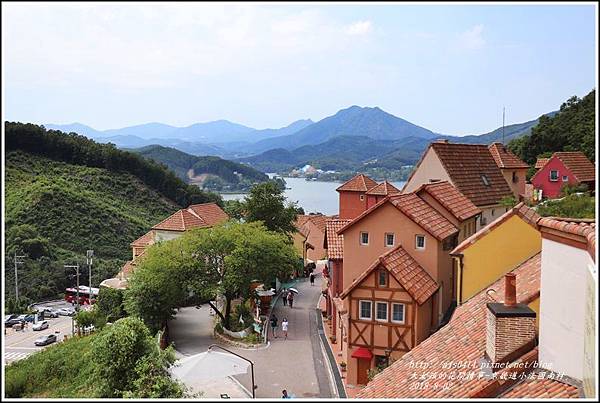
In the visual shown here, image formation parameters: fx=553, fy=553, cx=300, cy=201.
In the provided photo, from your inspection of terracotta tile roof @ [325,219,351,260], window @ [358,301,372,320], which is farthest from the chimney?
terracotta tile roof @ [325,219,351,260]

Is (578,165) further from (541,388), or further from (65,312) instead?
(65,312)

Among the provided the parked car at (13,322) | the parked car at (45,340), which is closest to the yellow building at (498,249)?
the parked car at (45,340)

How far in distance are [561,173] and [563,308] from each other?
2812 centimetres

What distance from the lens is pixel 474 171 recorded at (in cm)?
2416

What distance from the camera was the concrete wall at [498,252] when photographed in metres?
11.9

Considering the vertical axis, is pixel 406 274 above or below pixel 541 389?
below

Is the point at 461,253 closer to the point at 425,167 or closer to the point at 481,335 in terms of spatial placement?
the point at 481,335

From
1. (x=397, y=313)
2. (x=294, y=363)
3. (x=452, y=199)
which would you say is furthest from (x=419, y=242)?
(x=294, y=363)

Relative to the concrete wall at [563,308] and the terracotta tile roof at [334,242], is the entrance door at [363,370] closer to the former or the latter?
the terracotta tile roof at [334,242]

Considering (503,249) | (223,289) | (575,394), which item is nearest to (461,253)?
(503,249)

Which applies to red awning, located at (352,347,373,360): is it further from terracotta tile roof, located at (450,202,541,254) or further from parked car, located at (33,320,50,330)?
parked car, located at (33,320,50,330)

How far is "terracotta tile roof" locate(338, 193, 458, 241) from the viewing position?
59.9 feet

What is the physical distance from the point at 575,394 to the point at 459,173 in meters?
18.2

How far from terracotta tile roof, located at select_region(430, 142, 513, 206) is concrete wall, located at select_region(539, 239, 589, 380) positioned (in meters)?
16.5
